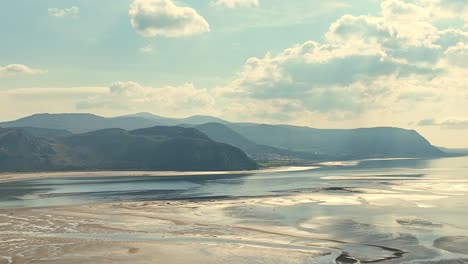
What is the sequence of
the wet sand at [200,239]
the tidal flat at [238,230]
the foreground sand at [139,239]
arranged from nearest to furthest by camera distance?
the foreground sand at [139,239], the wet sand at [200,239], the tidal flat at [238,230]

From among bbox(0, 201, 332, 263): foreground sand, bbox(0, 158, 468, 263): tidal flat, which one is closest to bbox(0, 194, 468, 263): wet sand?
bbox(0, 201, 332, 263): foreground sand

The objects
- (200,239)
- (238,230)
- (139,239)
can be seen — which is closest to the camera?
(139,239)

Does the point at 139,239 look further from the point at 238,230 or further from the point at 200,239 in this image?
the point at 238,230

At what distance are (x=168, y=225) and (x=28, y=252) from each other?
86.5 feet

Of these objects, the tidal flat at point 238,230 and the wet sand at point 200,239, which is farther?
the tidal flat at point 238,230

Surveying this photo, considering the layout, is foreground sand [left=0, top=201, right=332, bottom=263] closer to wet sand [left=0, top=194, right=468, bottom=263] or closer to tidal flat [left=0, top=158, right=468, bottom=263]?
wet sand [left=0, top=194, right=468, bottom=263]

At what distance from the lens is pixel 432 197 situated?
380 feet

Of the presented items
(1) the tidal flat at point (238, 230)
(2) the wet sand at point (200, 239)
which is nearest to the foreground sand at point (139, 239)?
(2) the wet sand at point (200, 239)

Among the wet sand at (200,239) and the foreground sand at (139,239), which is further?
the wet sand at (200,239)

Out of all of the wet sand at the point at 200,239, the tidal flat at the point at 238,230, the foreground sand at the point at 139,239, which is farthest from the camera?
the tidal flat at the point at 238,230

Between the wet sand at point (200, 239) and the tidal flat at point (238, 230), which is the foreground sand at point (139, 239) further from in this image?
the tidal flat at point (238, 230)

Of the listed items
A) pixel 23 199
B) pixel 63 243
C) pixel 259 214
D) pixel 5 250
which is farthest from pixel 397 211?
pixel 23 199

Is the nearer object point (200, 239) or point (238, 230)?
point (200, 239)

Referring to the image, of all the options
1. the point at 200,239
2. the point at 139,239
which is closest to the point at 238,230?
the point at 200,239
